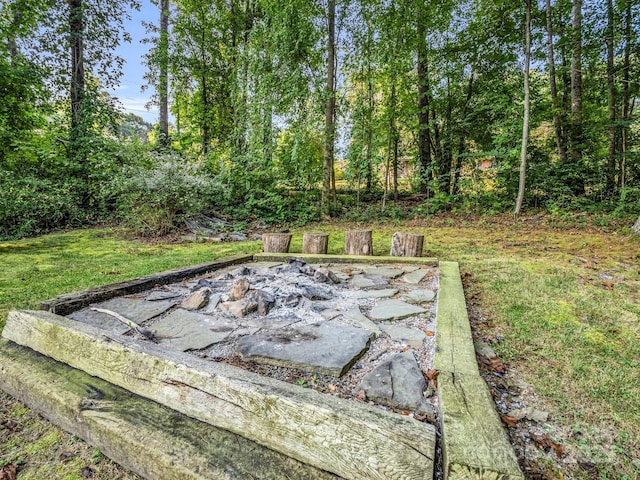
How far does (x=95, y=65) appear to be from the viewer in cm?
826

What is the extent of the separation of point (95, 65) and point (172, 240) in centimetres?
619

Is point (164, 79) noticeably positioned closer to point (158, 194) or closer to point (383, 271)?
point (158, 194)

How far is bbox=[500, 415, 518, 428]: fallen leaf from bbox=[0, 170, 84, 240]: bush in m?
6.92

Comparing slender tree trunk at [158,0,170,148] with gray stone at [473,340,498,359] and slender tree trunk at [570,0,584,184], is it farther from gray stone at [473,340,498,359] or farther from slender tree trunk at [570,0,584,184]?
slender tree trunk at [570,0,584,184]

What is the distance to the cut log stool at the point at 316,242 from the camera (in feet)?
13.5

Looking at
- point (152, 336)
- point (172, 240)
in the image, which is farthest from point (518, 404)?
point (172, 240)

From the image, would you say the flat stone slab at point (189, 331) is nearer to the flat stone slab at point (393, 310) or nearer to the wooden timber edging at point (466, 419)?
the flat stone slab at point (393, 310)

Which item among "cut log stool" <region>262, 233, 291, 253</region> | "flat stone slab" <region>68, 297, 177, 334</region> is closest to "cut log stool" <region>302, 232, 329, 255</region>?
"cut log stool" <region>262, 233, 291, 253</region>

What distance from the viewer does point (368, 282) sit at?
2.89m

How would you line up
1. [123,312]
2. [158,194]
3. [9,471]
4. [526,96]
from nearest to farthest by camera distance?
[9,471], [123,312], [158,194], [526,96]

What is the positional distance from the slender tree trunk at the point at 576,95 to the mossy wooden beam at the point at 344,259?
20.1ft

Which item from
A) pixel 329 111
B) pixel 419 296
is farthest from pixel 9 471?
pixel 329 111

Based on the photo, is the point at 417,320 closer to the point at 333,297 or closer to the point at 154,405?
the point at 333,297

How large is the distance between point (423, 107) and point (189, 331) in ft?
29.7
